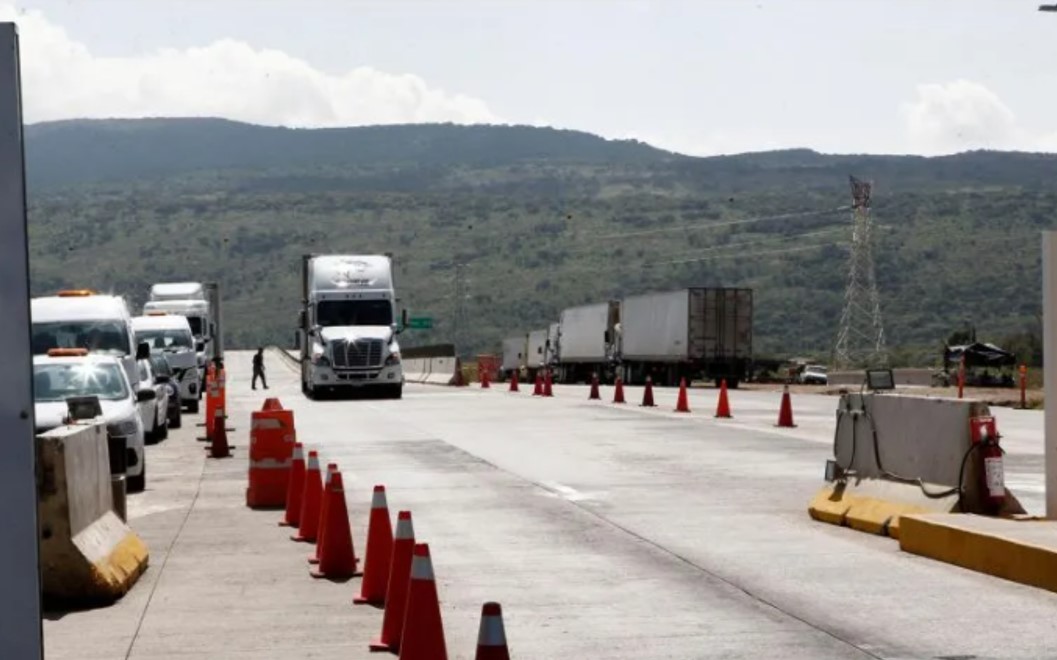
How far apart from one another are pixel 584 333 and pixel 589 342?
1.27 meters

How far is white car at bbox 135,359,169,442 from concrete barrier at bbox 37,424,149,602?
14907 mm

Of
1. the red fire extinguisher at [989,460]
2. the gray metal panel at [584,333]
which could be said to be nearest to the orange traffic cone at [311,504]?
the red fire extinguisher at [989,460]

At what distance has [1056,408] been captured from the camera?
43.8ft

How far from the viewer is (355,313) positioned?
45.9 metres

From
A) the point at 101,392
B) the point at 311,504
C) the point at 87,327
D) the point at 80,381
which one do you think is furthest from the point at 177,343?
the point at 311,504

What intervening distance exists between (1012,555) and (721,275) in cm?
17335

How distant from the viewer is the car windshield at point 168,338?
134 ft

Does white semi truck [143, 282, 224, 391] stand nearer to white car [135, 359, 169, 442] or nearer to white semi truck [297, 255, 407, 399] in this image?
white semi truck [297, 255, 407, 399]

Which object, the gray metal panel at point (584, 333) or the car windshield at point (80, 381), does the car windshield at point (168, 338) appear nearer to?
the car windshield at point (80, 381)

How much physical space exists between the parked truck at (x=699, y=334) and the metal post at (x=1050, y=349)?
51530mm

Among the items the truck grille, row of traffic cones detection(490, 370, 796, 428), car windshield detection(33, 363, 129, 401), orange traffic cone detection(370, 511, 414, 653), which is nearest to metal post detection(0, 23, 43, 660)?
orange traffic cone detection(370, 511, 414, 653)

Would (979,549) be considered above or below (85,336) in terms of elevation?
below

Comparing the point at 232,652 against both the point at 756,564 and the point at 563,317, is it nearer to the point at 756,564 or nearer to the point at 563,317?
the point at 756,564

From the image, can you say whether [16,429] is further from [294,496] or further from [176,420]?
[176,420]
